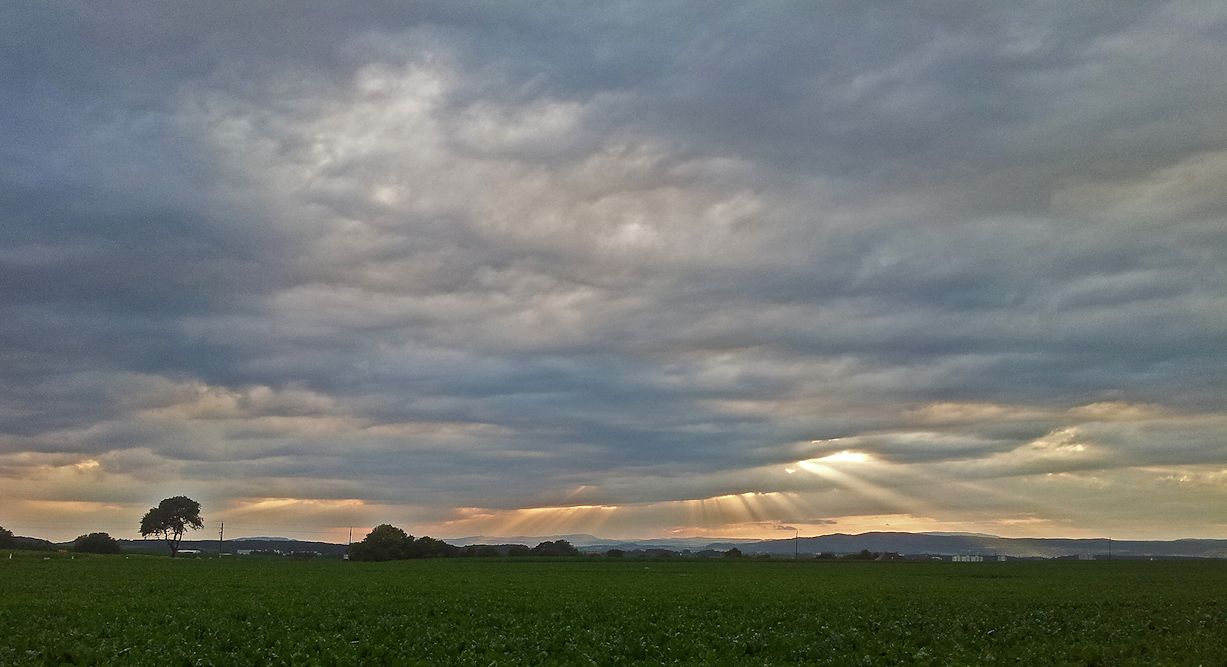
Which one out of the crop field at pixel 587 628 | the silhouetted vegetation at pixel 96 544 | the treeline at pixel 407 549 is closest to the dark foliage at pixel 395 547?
the treeline at pixel 407 549

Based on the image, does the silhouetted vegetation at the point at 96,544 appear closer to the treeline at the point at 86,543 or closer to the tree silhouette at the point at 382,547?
the treeline at the point at 86,543

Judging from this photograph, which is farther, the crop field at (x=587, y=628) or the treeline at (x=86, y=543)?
the treeline at (x=86, y=543)

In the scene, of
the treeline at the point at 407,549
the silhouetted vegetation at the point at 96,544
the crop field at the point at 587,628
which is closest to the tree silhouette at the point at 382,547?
the treeline at the point at 407,549

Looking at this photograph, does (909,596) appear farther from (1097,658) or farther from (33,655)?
(33,655)

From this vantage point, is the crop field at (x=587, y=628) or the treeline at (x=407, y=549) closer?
the crop field at (x=587, y=628)

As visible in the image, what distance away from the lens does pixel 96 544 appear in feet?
595

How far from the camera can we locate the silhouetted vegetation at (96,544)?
592 feet

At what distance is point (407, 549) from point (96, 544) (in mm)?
63115

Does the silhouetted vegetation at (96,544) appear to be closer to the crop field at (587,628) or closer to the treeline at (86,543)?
the treeline at (86,543)

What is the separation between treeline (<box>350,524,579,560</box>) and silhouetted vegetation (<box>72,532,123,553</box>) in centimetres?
4899

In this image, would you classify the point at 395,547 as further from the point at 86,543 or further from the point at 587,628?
the point at 587,628

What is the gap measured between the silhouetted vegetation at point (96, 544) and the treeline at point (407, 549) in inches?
1929

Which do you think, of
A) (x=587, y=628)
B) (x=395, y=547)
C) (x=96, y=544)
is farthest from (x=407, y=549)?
(x=587, y=628)

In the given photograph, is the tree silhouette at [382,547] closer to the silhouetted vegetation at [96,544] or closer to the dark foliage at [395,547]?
the dark foliage at [395,547]
